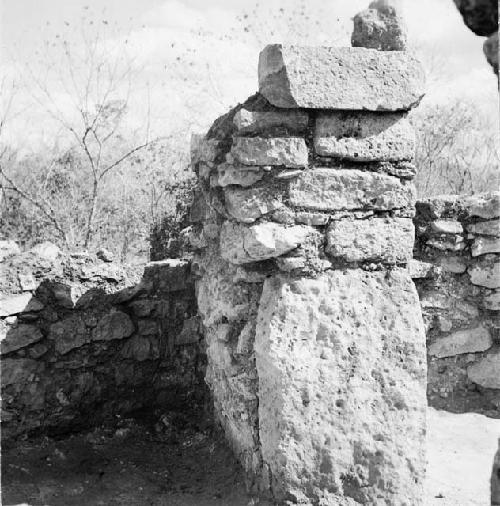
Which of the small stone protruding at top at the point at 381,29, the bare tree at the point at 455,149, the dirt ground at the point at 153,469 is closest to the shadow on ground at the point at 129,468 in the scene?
the dirt ground at the point at 153,469

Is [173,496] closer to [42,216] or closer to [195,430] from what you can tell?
[195,430]

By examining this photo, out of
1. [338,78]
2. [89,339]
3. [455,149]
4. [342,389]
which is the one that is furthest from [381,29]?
[455,149]

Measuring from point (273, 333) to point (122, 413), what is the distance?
161cm

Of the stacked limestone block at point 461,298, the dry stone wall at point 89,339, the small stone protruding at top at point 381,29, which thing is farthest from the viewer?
the stacked limestone block at point 461,298

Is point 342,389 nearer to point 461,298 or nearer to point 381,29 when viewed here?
point 381,29

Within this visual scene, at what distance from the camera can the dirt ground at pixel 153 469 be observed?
359 centimetres

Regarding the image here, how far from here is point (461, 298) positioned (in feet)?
17.1

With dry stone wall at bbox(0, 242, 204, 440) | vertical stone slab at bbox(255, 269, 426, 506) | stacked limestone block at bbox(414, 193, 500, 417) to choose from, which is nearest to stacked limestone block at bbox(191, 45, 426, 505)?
vertical stone slab at bbox(255, 269, 426, 506)

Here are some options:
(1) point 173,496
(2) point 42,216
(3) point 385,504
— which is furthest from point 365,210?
(2) point 42,216

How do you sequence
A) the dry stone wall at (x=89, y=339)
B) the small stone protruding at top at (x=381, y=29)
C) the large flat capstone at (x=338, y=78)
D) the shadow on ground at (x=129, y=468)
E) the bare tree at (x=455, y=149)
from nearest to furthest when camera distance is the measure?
1. the large flat capstone at (x=338, y=78)
2. the small stone protruding at top at (x=381, y=29)
3. the shadow on ground at (x=129, y=468)
4. the dry stone wall at (x=89, y=339)
5. the bare tree at (x=455, y=149)

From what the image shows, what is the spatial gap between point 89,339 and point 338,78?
2.12 meters

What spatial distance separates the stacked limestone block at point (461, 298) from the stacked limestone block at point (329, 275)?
182cm

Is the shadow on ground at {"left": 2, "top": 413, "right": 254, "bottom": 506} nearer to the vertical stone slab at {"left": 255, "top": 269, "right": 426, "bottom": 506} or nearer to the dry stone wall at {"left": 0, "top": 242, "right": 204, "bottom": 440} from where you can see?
the dry stone wall at {"left": 0, "top": 242, "right": 204, "bottom": 440}

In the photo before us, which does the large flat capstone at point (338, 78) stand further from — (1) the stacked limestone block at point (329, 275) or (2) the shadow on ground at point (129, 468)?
(2) the shadow on ground at point (129, 468)
